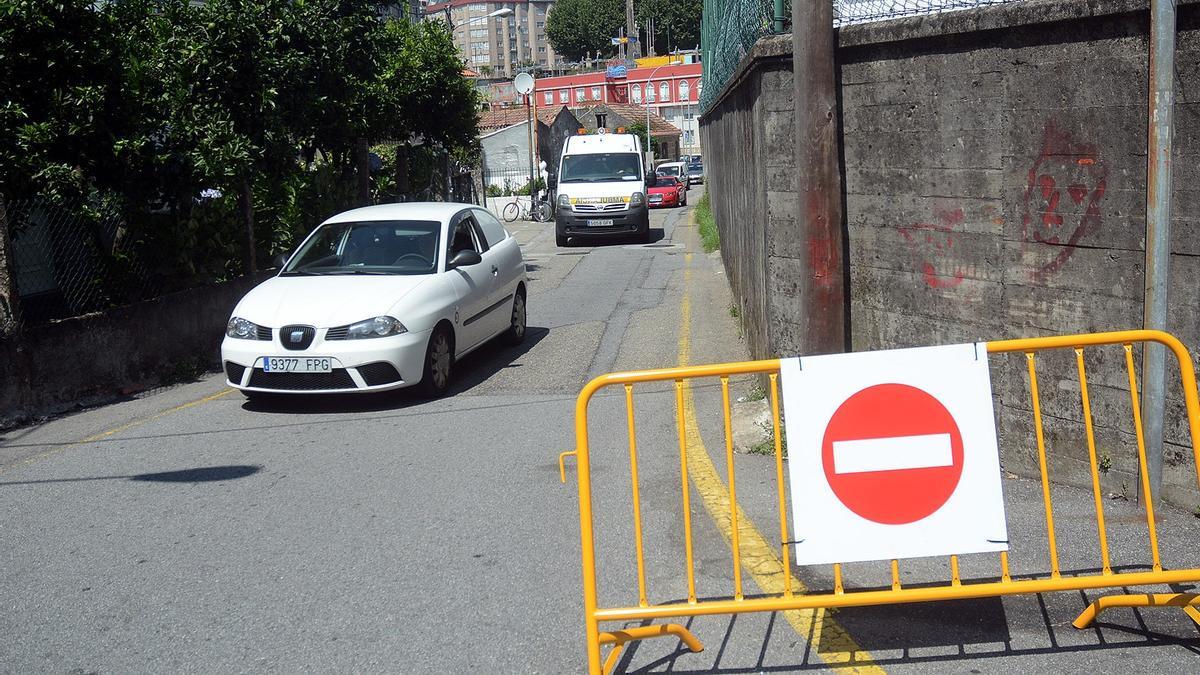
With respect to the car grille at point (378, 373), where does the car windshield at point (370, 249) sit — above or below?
above

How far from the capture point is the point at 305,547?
5.80 m

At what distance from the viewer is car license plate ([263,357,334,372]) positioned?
8.91 metres

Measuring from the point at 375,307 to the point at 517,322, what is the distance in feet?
10.4

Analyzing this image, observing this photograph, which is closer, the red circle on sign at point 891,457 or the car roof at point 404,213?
the red circle on sign at point 891,457

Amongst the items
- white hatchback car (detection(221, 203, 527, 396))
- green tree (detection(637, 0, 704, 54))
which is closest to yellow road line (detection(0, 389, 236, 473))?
white hatchback car (detection(221, 203, 527, 396))

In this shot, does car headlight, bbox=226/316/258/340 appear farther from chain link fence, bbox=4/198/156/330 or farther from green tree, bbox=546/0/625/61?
green tree, bbox=546/0/625/61

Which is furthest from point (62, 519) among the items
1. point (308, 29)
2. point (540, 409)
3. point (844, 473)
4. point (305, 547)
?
point (308, 29)

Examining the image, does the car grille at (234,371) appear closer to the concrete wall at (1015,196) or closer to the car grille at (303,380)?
the car grille at (303,380)

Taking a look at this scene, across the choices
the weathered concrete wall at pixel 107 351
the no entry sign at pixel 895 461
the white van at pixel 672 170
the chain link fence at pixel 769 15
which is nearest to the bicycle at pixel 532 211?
the white van at pixel 672 170

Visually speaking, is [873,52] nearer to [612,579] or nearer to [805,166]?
[805,166]

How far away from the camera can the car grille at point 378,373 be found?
353 inches

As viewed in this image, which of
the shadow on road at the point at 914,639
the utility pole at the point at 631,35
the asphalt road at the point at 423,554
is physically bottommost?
the shadow on road at the point at 914,639

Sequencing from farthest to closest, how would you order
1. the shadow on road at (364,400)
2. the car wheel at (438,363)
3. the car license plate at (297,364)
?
1. the car wheel at (438,363)
2. the shadow on road at (364,400)
3. the car license plate at (297,364)

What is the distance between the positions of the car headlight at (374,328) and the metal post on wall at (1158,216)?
5565 millimetres
